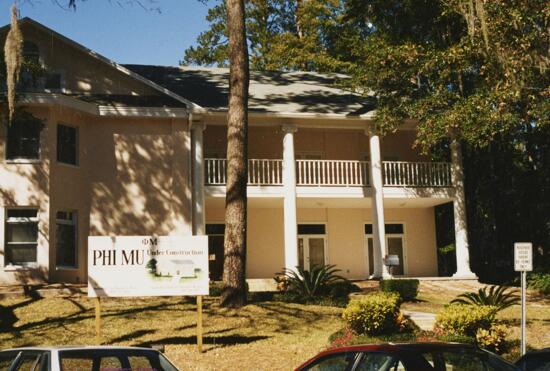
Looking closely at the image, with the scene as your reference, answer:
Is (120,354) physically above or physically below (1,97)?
below

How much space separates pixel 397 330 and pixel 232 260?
4.24 m

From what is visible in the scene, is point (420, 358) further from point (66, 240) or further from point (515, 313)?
point (66, 240)

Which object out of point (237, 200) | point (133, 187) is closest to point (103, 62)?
point (133, 187)

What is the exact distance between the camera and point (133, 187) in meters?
22.2

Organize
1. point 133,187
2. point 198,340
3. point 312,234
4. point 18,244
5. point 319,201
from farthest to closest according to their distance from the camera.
→ 1. point 312,234
2. point 319,201
3. point 133,187
4. point 18,244
5. point 198,340

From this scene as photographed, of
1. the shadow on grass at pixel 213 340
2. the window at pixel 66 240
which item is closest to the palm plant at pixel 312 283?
the shadow on grass at pixel 213 340

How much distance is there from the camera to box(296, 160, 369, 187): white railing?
2405 cm

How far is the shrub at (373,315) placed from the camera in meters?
13.8

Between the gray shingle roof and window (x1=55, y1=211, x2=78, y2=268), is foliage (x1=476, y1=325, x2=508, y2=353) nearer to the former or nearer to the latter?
the gray shingle roof

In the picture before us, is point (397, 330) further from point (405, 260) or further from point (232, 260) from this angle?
point (405, 260)

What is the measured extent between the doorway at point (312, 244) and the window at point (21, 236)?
10.3 meters

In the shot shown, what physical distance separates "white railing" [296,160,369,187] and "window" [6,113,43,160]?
336 inches

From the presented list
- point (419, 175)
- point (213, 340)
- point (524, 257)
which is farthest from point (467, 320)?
point (419, 175)

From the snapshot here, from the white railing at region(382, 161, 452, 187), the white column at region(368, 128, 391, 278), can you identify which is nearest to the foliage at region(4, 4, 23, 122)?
the white column at region(368, 128, 391, 278)
